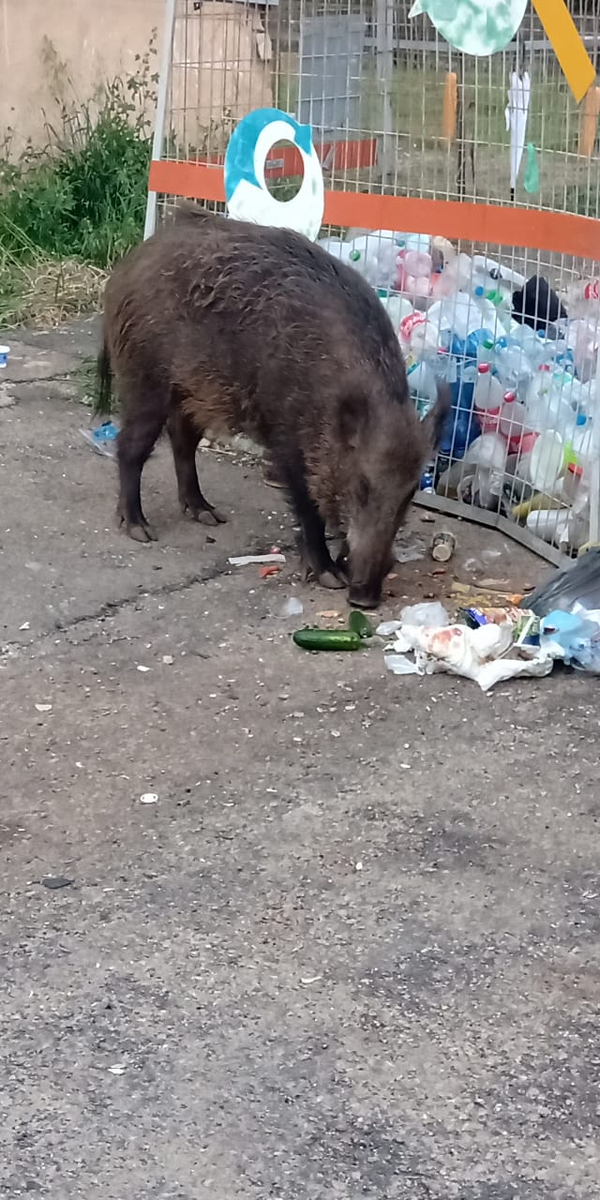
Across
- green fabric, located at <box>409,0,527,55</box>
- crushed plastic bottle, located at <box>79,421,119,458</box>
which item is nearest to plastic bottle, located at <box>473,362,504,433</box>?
green fabric, located at <box>409,0,527,55</box>

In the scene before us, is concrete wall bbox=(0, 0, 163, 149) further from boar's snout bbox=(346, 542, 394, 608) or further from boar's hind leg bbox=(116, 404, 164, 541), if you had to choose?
boar's snout bbox=(346, 542, 394, 608)

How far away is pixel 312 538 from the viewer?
5285 millimetres

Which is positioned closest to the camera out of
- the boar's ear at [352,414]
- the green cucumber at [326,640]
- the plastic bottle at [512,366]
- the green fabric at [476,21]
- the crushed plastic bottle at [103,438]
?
the green cucumber at [326,640]

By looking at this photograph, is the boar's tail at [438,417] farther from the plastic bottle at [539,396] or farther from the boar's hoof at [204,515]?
the boar's hoof at [204,515]

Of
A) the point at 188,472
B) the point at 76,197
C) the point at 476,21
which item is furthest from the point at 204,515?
the point at 76,197

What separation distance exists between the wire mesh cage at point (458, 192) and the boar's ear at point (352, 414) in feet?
2.85

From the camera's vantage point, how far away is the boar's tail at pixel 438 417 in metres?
5.07

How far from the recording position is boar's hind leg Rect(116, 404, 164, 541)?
5637mm

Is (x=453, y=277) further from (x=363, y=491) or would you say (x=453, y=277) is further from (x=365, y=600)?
(x=365, y=600)

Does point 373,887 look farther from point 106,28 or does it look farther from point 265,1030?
point 106,28

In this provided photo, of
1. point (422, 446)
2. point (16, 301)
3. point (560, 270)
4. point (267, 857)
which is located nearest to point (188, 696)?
point (267, 857)

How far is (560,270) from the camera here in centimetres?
544

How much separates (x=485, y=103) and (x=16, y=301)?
407 centimetres

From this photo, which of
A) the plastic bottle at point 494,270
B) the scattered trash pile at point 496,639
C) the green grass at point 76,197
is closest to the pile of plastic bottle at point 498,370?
the plastic bottle at point 494,270
